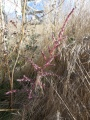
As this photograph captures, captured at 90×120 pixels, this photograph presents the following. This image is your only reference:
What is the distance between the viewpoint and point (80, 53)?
2857 millimetres

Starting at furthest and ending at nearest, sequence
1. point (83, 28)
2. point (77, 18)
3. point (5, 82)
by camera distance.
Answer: point (77, 18) → point (83, 28) → point (5, 82)

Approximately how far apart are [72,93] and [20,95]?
584mm

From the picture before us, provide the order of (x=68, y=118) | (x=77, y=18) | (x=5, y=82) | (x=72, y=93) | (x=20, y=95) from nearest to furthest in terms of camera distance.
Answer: (x=68, y=118), (x=72, y=93), (x=20, y=95), (x=5, y=82), (x=77, y=18)

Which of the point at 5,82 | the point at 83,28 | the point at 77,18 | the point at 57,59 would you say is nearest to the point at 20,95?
the point at 5,82

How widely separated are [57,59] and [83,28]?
70 centimetres

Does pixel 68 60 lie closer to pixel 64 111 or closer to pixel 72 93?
pixel 72 93

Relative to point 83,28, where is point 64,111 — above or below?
below

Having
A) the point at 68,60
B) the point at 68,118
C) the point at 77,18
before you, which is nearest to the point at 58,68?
the point at 68,60

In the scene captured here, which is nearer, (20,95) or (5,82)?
(20,95)

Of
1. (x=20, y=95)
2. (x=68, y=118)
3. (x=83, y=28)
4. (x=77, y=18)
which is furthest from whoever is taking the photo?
(x=77, y=18)

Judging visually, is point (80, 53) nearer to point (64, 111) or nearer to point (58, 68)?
point (58, 68)

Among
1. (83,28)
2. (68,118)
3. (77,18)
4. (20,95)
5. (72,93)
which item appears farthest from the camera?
(77,18)

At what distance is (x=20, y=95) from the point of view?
290cm

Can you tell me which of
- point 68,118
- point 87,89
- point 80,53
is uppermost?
point 80,53
